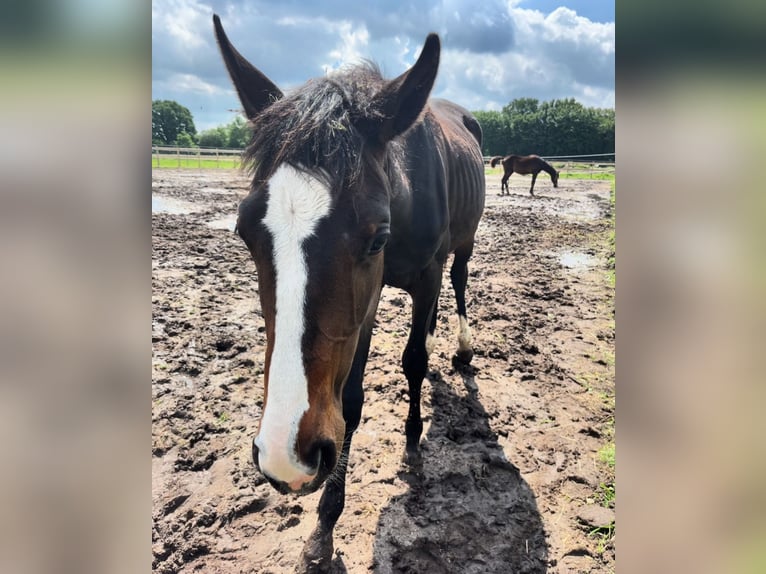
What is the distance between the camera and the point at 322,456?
4.61 feet

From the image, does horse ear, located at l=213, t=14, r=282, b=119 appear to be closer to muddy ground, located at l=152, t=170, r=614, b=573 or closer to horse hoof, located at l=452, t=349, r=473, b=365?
muddy ground, located at l=152, t=170, r=614, b=573

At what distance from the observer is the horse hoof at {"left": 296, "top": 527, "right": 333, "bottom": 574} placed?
2119 millimetres

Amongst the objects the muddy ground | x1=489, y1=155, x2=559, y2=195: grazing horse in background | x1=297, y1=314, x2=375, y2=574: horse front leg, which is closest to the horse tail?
the muddy ground

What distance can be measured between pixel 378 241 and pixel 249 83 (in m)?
1.08

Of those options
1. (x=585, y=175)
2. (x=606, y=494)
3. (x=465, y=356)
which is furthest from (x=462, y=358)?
(x=585, y=175)

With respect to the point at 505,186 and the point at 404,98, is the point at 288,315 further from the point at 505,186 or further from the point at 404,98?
the point at 505,186

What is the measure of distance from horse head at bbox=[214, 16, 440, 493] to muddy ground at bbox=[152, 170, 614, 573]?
60 centimetres

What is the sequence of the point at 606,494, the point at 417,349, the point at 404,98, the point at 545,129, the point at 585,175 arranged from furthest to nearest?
the point at 545,129 < the point at 585,175 < the point at 417,349 < the point at 606,494 < the point at 404,98

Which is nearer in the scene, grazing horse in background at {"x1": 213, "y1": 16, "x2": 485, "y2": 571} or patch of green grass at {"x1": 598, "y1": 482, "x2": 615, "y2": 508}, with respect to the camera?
grazing horse in background at {"x1": 213, "y1": 16, "x2": 485, "y2": 571}
